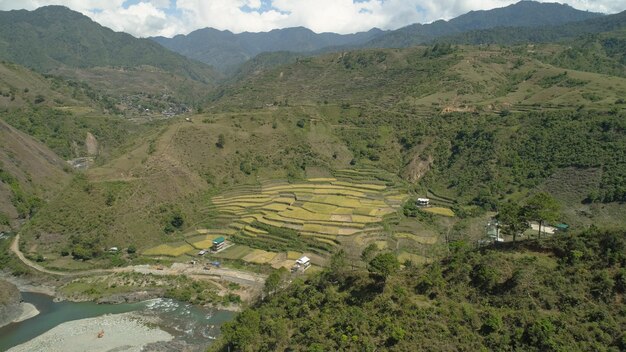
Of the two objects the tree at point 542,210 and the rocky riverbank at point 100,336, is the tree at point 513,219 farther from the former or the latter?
the rocky riverbank at point 100,336

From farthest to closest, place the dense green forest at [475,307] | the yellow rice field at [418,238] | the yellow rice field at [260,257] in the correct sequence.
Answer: the yellow rice field at [260,257] → the yellow rice field at [418,238] → the dense green forest at [475,307]

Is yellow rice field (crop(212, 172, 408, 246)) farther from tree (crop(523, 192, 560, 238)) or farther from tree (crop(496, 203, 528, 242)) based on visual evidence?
tree (crop(523, 192, 560, 238))

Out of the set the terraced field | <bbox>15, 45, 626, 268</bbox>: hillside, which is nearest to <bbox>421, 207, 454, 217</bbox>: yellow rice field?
<bbox>15, 45, 626, 268</bbox>: hillside

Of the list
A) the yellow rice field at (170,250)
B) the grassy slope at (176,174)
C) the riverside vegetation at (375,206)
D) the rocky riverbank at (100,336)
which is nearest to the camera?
the riverside vegetation at (375,206)

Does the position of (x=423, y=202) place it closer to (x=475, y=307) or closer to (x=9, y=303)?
(x=475, y=307)

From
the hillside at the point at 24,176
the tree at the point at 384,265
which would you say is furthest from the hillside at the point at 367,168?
the tree at the point at 384,265
